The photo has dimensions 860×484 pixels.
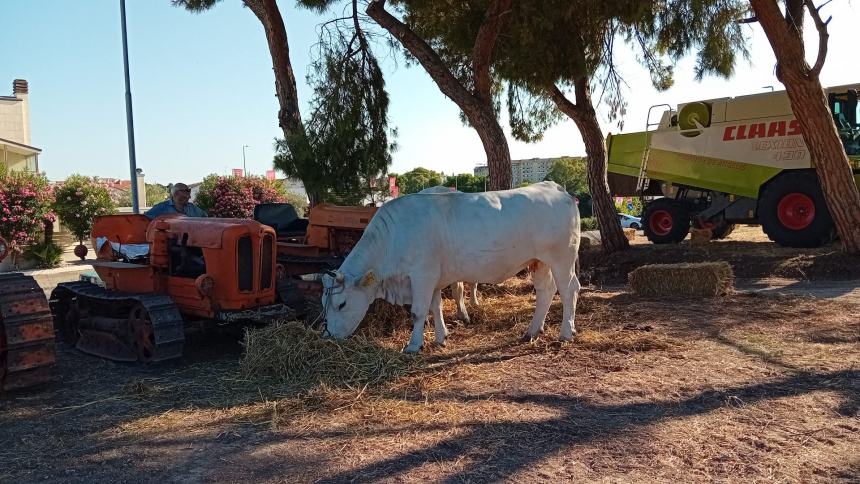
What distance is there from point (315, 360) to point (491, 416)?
1838mm

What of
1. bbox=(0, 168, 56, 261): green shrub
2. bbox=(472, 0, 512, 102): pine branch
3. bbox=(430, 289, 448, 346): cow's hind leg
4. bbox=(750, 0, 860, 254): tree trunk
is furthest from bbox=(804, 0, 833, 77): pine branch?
bbox=(0, 168, 56, 261): green shrub

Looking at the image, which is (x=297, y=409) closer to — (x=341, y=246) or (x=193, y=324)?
(x=193, y=324)

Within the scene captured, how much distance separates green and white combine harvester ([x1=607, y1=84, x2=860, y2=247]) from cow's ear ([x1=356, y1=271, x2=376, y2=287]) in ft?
33.0

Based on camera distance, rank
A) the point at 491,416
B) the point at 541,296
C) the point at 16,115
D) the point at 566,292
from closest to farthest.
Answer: the point at 491,416 < the point at 566,292 < the point at 541,296 < the point at 16,115

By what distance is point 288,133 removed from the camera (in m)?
11.2

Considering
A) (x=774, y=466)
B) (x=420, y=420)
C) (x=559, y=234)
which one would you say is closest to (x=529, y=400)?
(x=420, y=420)

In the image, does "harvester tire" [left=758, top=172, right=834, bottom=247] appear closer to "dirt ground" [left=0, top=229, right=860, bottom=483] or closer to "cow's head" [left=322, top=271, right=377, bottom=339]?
"dirt ground" [left=0, top=229, right=860, bottom=483]

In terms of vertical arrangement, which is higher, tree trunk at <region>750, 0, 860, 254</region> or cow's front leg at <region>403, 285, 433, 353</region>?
tree trunk at <region>750, 0, 860, 254</region>

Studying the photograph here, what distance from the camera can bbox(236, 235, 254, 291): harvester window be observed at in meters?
6.34

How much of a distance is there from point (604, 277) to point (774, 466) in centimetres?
896

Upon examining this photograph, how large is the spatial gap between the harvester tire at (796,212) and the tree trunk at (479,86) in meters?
6.30

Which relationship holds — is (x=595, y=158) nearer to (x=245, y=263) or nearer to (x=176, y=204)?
(x=176, y=204)

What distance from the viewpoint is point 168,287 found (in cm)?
667

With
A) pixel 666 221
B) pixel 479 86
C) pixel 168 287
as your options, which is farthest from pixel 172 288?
pixel 666 221
